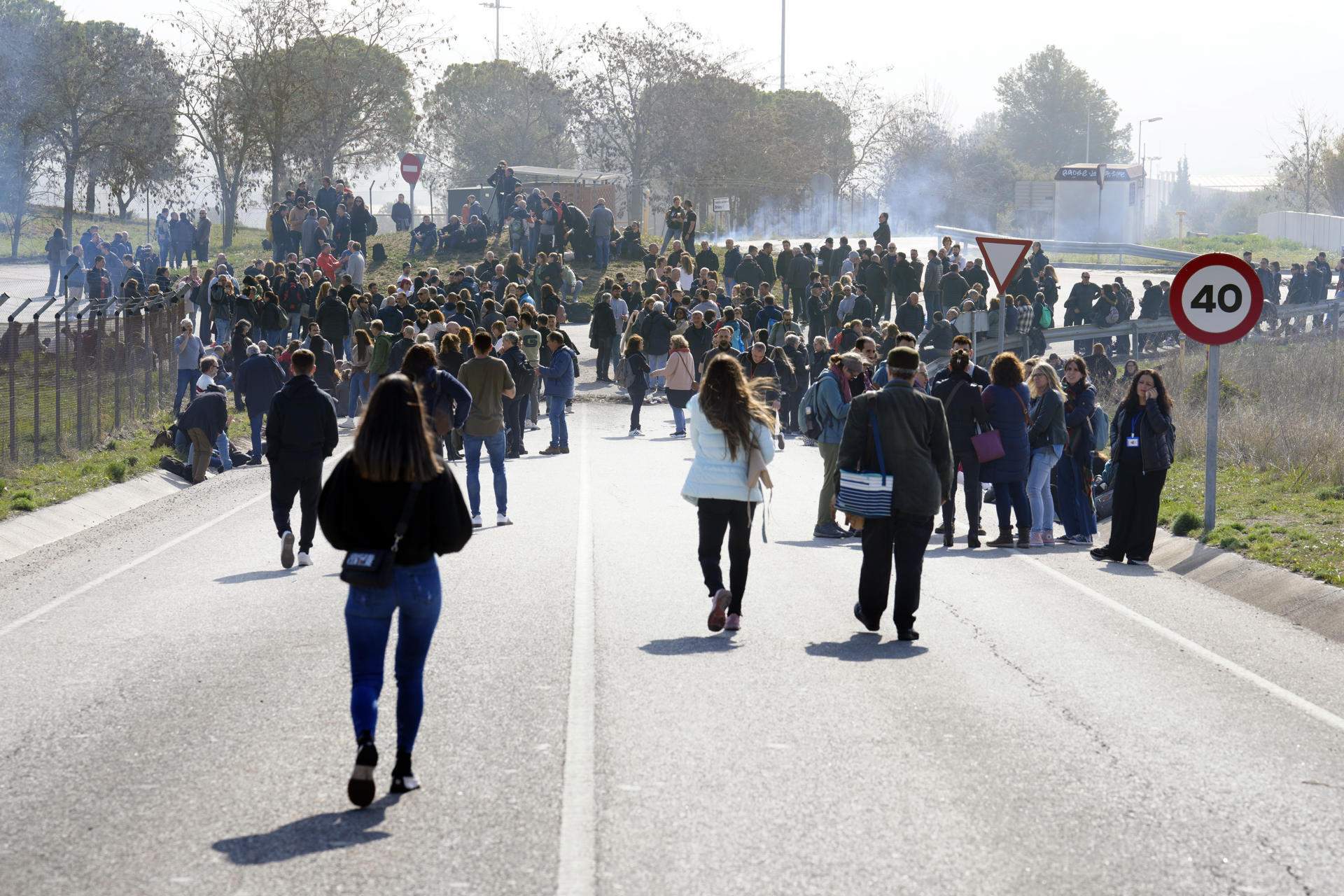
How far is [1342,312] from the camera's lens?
44.6 m

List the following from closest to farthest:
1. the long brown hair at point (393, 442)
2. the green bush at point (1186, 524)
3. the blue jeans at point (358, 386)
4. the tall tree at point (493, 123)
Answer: the long brown hair at point (393, 442) → the green bush at point (1186, 524) → the blue jeans at point (358, 386) → the tall tree at point (493, 123)

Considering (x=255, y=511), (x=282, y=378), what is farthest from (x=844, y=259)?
(x=255, y=511)

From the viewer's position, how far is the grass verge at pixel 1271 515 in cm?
1366

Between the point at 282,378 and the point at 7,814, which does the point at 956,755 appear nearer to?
the point at 7,814

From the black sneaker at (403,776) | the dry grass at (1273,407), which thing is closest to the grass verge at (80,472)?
the black sneaker at (403,776)

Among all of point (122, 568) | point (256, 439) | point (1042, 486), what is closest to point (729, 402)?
point (1042, 486)

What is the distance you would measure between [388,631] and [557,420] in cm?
1721

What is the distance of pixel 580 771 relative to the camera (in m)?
7.09

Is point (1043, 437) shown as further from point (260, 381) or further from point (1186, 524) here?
point (260, 381)

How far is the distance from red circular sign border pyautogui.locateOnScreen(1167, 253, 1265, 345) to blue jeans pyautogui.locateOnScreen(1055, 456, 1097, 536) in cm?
166

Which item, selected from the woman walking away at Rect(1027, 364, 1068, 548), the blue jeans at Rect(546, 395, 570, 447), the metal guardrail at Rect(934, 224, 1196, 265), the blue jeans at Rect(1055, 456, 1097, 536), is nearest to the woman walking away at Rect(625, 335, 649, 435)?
the blue jeans at Rect(546, 395, 570, 447)

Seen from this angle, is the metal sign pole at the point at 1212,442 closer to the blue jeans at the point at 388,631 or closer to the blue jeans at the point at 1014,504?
the blue jeans at the point at 1014,504

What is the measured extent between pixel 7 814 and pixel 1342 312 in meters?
43.3

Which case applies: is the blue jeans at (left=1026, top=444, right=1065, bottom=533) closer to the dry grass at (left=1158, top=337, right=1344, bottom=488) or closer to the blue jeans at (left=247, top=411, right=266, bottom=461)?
the dry grass at (left=1158, top=337, right=1344, bottom=488)
